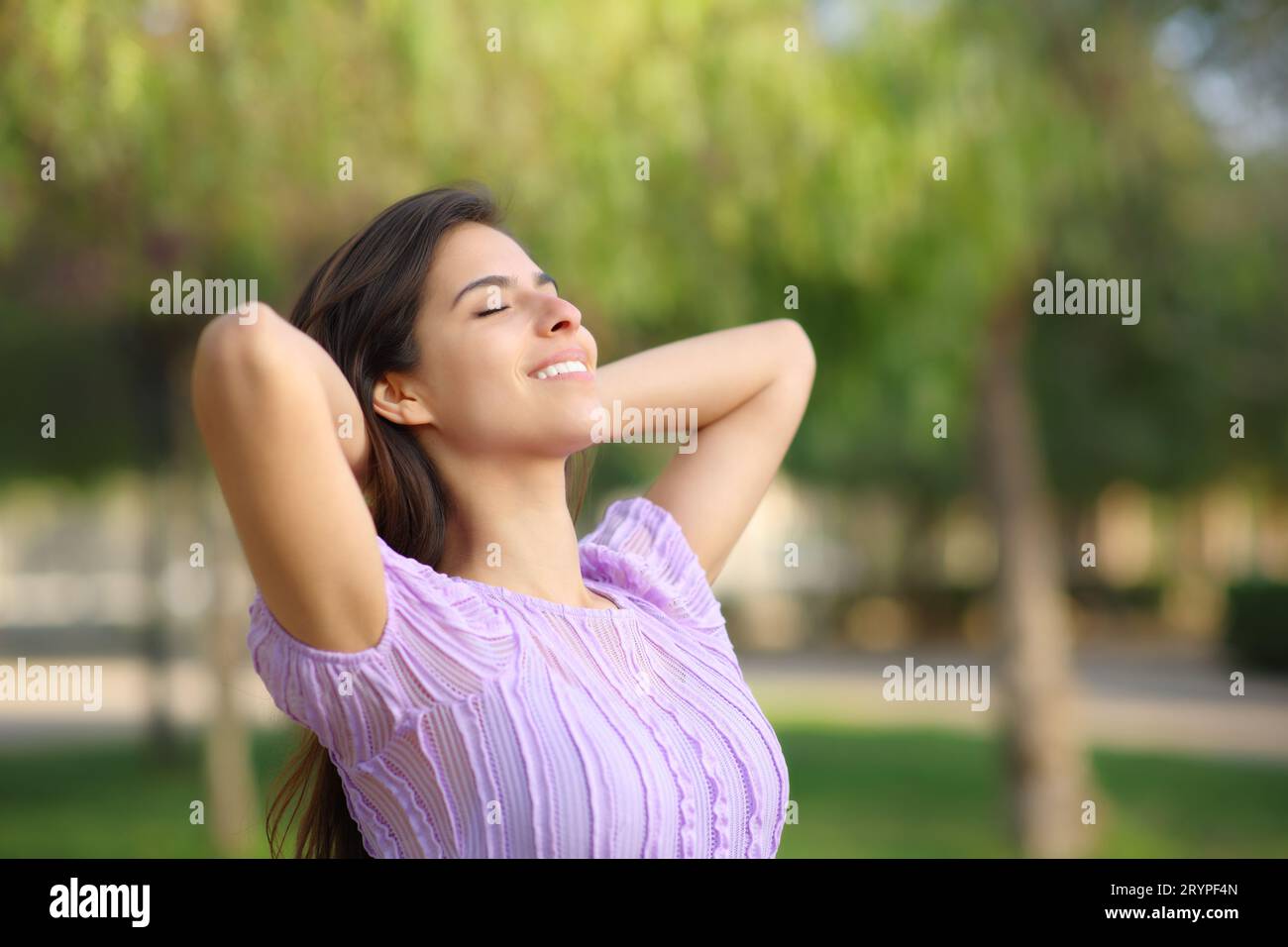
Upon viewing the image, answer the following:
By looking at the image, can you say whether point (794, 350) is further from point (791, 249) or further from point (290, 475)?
point (791, 249)

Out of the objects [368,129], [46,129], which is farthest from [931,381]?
[46,129]

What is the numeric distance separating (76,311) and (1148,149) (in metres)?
6.55

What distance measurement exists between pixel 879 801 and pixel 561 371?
8309mm

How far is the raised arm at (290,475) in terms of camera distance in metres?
1.37

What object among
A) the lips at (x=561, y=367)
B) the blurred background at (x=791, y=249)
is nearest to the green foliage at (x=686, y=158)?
the blurred background at (x=791, y=249)

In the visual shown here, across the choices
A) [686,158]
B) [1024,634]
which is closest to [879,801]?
[1024,634]

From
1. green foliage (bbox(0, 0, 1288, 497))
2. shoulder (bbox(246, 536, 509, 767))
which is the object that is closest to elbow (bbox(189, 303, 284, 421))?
shoulder (bbox(246, 536, 509, 767))

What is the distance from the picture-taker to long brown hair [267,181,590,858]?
6.04 ft

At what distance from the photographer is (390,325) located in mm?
1840

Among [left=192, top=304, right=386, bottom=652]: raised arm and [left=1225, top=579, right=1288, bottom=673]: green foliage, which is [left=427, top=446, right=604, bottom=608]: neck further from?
[left=1225, top=579, right=1288, bottom=673]: green foliage

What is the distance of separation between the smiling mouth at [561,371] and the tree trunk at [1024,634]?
7.18 m

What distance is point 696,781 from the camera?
1751 millimetres

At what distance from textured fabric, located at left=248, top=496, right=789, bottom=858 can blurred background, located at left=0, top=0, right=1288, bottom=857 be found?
58cm
